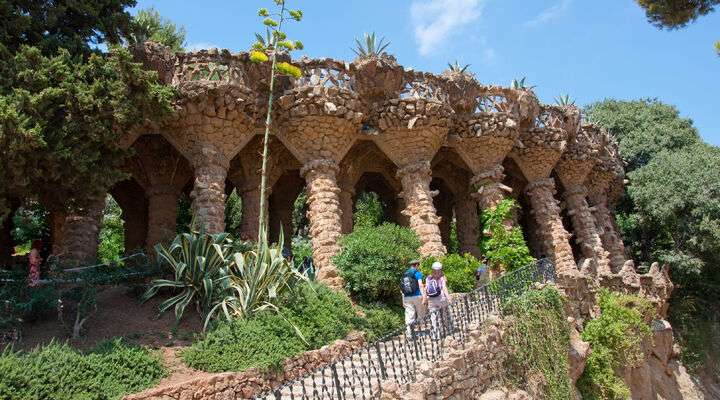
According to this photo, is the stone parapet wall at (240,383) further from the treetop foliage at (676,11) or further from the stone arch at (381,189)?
the stone arch at (381,189)

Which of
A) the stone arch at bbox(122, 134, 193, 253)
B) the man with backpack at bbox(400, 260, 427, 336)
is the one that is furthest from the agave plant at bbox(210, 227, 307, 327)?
the stone arch at bbox(122, 134, 193, 253)

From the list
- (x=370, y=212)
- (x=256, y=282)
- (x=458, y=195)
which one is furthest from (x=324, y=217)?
(x=370, y=212)

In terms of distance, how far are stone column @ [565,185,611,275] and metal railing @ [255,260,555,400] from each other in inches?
303

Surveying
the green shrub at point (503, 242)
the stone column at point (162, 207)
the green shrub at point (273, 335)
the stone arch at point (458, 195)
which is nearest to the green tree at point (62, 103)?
the green shrub at point (273, 335)

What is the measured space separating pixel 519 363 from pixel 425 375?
2089mm

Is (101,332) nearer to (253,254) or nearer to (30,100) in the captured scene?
(253,254)

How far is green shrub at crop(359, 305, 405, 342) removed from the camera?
898 centimetres

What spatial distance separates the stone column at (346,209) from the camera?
13688 millimetres

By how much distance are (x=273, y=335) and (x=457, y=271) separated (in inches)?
186

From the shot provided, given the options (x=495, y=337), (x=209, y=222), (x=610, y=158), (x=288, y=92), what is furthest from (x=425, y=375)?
(x=610, y=158)

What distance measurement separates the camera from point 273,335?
7.37 metres

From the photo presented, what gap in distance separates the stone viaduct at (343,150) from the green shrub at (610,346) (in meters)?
1.10

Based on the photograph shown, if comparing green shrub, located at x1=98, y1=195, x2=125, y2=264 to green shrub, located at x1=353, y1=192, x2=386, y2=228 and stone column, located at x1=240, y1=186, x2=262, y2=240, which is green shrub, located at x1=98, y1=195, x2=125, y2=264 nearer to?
stone column, located at x1=240, y1=186, x2=262, y2=240

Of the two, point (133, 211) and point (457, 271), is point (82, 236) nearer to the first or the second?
point (133, 211)
